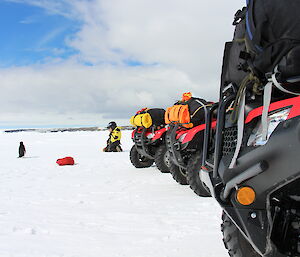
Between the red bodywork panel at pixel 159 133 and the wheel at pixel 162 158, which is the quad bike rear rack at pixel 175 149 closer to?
the wheel at pixel 162 158

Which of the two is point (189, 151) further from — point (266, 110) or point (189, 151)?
point (266, 110)

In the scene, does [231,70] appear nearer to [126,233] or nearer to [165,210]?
[126,233]

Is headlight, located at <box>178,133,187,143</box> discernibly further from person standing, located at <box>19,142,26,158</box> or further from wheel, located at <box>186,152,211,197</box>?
person standing, located at <box>19,142,26,158</box>

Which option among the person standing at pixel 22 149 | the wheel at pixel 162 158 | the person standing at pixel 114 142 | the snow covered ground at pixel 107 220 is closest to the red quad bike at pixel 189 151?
the snow covered ground at pixel 107 220

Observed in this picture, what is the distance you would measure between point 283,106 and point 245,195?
46 cm

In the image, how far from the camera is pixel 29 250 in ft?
9.47

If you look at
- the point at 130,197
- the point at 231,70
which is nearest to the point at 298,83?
the point at 231,70

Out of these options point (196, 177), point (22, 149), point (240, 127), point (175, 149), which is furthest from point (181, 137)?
point (22, 149)

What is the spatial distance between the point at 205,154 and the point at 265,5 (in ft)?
3.88

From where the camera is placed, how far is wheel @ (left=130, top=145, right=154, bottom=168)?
353 inches

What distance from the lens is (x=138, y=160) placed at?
29.5 ft

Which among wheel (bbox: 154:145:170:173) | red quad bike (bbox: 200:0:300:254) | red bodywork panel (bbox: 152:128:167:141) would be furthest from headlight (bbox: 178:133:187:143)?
red quad bike (bbox: 200:0:300:254)

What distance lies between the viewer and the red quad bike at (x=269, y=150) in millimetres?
1380

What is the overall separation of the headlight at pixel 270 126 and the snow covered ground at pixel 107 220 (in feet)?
4.78
